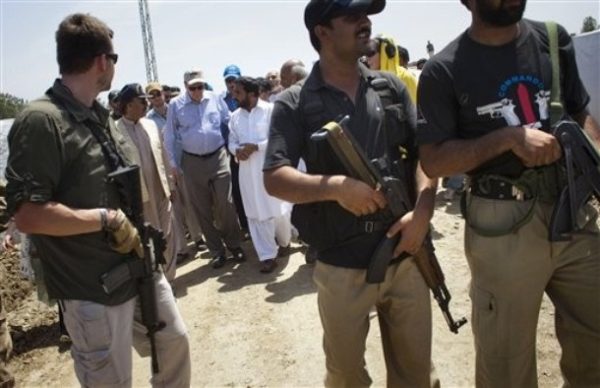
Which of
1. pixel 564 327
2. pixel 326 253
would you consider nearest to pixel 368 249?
pixel 326 253

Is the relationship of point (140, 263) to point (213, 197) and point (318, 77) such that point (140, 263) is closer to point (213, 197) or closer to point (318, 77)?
point (318, 77)

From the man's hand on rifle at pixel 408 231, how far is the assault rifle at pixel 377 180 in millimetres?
24

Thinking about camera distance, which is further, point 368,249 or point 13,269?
point 13,269

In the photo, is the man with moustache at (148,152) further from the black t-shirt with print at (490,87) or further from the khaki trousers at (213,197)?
the black t-shirt with print at (490,87)

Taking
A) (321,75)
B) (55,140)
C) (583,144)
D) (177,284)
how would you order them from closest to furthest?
1. (583,144)
2. (55,140)
3. (321,75)
4. (177,284)

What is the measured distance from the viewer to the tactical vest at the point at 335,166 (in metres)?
2.23

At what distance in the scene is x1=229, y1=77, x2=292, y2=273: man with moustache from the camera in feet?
19.0

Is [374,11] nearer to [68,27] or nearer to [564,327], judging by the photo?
[68,27]

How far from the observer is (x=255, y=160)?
5.93 m

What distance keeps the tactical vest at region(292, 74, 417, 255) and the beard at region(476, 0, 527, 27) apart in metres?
0.50

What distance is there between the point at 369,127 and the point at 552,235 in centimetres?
85

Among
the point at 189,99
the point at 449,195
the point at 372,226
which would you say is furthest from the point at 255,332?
the point at 449,195

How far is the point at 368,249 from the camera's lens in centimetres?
223

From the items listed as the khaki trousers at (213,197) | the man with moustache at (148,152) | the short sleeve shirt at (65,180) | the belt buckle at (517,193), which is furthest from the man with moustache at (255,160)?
the belt buckle at (517,193)
